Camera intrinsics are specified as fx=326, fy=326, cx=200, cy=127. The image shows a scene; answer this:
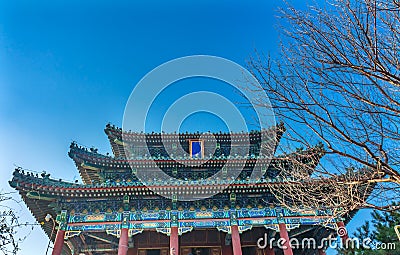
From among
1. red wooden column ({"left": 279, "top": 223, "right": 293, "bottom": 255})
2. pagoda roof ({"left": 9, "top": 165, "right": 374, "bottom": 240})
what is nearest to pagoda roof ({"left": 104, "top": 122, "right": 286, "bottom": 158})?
pagoda roof ({"left": 9, "top": 165, "right": 374, "bottom": 240})

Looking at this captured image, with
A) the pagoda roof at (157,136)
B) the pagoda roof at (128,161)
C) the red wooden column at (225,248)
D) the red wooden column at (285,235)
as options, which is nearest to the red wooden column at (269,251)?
the red wooden column at (225,248)

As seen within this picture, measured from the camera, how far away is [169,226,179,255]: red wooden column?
11516mm

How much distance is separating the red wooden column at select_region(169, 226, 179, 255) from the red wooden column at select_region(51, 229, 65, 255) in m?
3.94

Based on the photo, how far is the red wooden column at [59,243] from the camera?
11.5 m

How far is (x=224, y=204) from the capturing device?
13141mm

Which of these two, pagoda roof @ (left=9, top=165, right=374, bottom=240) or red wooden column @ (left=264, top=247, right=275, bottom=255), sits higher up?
pagoda roof @ (left=9, top=165, right=374, bottom=240)

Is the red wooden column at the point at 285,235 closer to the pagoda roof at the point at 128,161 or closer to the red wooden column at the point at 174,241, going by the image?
the pagoda roof at the point at 128,161

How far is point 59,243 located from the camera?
38.8ft

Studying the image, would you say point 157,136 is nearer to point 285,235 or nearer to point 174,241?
point 174,241

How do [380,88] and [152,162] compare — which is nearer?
[380,88]

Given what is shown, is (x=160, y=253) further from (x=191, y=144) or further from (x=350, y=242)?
(x=350, y=242)

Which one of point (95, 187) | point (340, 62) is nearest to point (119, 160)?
point (95, 187)

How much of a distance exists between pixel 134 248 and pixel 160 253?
114cm

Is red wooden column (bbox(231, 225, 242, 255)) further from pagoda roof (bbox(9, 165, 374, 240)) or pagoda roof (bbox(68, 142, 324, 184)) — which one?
pagoda roof (bbox(68, 142, 324, 184))
